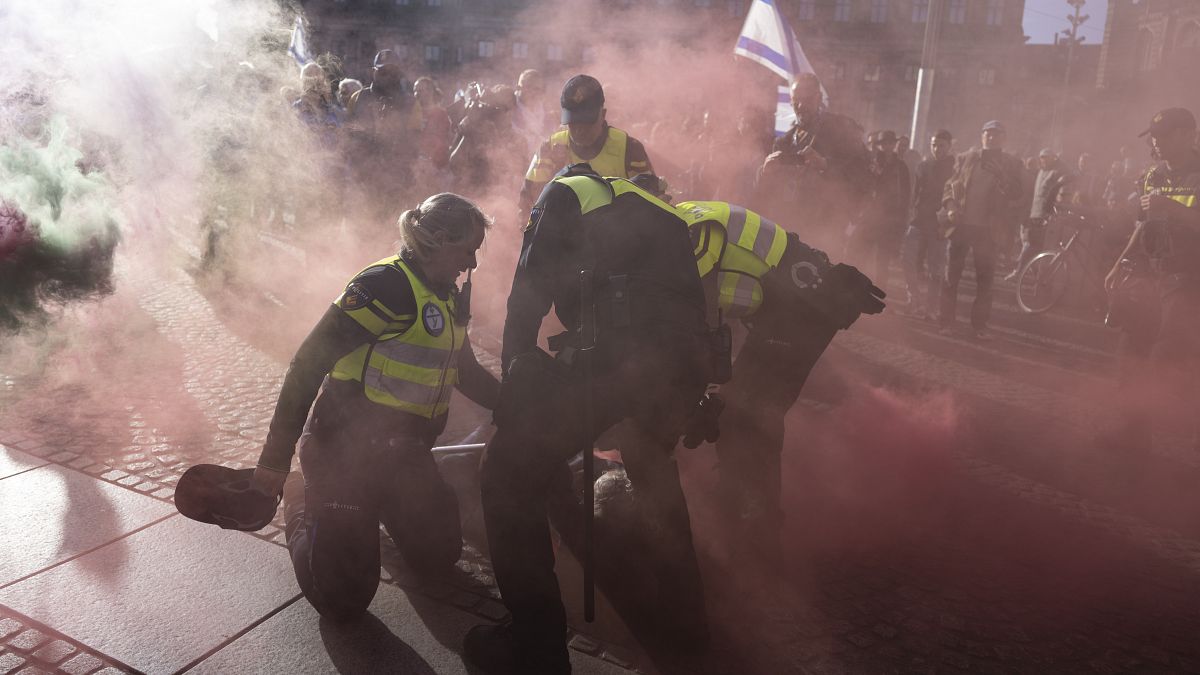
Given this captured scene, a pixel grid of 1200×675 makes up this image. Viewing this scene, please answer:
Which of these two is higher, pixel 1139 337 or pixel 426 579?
pixel 1139 337

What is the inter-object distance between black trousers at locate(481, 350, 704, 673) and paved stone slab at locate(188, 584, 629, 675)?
0.25 metres

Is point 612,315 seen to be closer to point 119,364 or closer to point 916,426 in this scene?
point 916,426

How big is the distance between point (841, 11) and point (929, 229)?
34446mm

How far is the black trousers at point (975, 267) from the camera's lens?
7184mm

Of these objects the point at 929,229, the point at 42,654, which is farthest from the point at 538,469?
the point at 929,229

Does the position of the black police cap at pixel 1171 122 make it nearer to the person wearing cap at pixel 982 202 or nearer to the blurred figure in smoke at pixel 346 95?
the person wearing cap at pixel 982 202

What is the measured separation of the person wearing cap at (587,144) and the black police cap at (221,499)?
2249mm

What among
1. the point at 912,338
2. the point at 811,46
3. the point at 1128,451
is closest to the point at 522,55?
the point at 811,46

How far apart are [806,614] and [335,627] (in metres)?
1.56

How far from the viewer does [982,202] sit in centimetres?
710

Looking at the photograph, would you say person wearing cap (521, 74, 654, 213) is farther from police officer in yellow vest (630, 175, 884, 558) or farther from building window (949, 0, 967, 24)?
building window (949, 0, 967, 24)

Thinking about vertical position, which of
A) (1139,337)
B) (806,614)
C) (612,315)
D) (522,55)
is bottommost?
(806,614)

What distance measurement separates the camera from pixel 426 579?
10.2 feet

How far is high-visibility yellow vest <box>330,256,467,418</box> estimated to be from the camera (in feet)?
9.85
